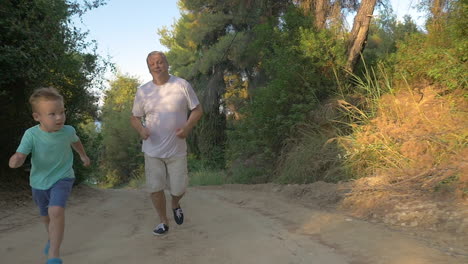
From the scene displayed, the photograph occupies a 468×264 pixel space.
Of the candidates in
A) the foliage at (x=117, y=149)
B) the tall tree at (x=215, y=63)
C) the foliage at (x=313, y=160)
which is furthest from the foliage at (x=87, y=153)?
the foliage at (x=117, y=149)

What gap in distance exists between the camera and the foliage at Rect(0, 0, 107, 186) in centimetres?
786

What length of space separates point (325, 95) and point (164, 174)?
7677mm

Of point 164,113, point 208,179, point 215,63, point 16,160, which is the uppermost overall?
point 215,63

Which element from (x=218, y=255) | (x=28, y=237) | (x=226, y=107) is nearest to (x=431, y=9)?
(x=218, y=255)

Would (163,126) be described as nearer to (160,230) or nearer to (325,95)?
(160,230)

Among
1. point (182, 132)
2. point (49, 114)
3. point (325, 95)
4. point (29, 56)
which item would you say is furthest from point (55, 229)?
point (325, 95)

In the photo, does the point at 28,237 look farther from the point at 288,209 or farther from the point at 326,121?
the point at 326,121

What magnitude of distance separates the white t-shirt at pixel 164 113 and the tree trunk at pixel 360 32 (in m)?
8.29

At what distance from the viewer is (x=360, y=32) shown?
12797mm

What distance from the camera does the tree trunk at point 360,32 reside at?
12.6 metres

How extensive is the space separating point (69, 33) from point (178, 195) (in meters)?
6.97

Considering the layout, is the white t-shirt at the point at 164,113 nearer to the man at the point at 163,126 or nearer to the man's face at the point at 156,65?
the man at the point at 163,126

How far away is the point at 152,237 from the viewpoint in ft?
16.7

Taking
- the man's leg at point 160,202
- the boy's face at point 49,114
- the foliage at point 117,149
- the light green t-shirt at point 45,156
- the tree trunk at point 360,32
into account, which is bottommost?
the foliage at point 117,149
